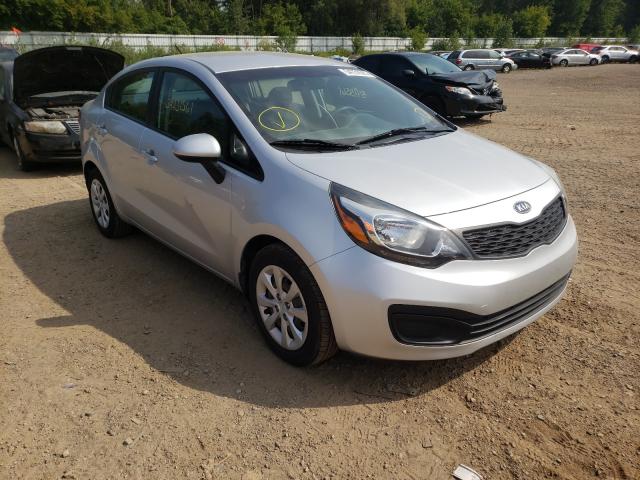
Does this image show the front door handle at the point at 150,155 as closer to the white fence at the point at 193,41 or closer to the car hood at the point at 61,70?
the car hood at the point at 61,70

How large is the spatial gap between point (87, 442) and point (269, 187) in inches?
61.5

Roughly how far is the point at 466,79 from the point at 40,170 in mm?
8396

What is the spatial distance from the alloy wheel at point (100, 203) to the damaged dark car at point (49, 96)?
8.97 feet

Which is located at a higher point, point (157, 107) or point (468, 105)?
point (157, 107)

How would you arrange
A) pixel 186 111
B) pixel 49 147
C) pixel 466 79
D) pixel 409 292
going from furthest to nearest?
1. pixel 466 79
2. pixel 49 147
3. pixel 186 111
4. pixel 409 292

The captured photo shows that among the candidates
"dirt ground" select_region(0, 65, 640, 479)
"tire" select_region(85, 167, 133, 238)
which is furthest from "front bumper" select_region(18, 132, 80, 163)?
"dirt ground" select_region(0, 65, 640, 479)

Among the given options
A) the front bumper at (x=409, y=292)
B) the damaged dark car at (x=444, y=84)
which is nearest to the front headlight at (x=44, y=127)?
the front bumper at (x=409, y=292)

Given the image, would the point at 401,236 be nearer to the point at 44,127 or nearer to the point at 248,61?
the point at 248,61

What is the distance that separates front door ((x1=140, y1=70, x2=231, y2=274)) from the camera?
329 cm

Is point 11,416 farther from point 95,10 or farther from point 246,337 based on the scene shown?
point 95,10

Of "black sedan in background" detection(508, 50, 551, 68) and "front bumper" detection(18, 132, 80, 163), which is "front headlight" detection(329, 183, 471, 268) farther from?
"black sedan in background" detection(508, 50, 551, 68)

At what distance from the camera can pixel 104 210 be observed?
16.4ft

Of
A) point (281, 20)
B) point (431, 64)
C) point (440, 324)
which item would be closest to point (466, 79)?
point (431, 64)

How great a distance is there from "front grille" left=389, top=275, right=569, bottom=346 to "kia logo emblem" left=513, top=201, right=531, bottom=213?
1.60 ft
